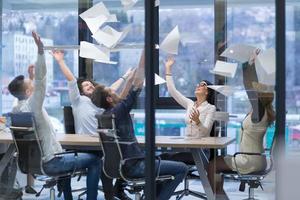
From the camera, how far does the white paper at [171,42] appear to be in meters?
4.68

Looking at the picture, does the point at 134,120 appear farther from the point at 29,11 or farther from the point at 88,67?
the point at 29,11

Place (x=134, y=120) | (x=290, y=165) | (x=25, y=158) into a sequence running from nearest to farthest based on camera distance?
(x=290, y=165) → (x=134, y=120) → (x=25, y=158)

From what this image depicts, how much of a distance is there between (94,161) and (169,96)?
86cm

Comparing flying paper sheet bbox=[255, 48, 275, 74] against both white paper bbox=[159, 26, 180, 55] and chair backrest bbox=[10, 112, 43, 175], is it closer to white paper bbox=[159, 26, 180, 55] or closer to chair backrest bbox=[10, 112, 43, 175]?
white paper bbox=[159, 26, 180, 55]

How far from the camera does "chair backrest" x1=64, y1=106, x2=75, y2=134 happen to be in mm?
4871

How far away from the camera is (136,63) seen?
4605mm

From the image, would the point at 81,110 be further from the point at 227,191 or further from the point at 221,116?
the point at 227,191

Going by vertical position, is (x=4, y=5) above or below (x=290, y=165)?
above

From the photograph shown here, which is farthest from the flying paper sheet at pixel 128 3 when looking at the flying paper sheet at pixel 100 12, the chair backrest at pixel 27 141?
the chair backrest at pixel 27 141

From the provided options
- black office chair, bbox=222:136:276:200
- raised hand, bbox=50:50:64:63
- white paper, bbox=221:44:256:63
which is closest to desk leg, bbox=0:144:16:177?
raised hand, bbox=50:50:64:63

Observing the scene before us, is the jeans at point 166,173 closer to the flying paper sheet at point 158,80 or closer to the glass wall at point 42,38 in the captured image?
the flying paper sheet at point 158,80

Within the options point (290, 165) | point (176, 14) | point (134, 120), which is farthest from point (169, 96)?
point (290, 165)

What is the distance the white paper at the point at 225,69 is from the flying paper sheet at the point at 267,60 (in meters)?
0.27

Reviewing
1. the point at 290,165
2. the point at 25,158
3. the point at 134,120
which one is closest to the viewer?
the point at 290,165
